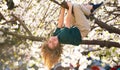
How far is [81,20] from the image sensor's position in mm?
5121

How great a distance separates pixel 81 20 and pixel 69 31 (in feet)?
0.81

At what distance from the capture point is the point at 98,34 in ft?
22.4

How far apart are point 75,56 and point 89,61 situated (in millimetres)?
338

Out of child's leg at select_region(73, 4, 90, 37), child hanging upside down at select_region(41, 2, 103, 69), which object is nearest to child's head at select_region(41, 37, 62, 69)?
child hanging upside down at select_region(41, 2, 103, 69)

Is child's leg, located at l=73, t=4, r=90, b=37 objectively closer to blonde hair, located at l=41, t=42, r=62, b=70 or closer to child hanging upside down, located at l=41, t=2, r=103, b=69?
child hanging upside down, located at l=41, t=2, r=103, b=69

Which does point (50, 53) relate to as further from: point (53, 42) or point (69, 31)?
point (69, 31)

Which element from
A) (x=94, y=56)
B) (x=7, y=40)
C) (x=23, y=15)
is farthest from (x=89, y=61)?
(x=7, y=40)

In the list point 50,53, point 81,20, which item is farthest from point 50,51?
point 81,20

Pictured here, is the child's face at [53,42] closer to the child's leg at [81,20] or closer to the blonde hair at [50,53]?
the blonde hair at [50,53]

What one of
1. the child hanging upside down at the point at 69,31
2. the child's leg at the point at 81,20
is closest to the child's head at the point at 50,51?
the child hanging upside down at the point at 69,31

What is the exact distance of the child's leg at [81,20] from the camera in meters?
5.06

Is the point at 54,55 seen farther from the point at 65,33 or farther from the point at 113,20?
the point at 113,20

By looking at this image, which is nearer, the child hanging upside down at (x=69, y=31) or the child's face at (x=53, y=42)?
the child hanging upside down at (x=69, y=31)

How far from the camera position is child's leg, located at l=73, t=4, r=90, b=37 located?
506 cm
